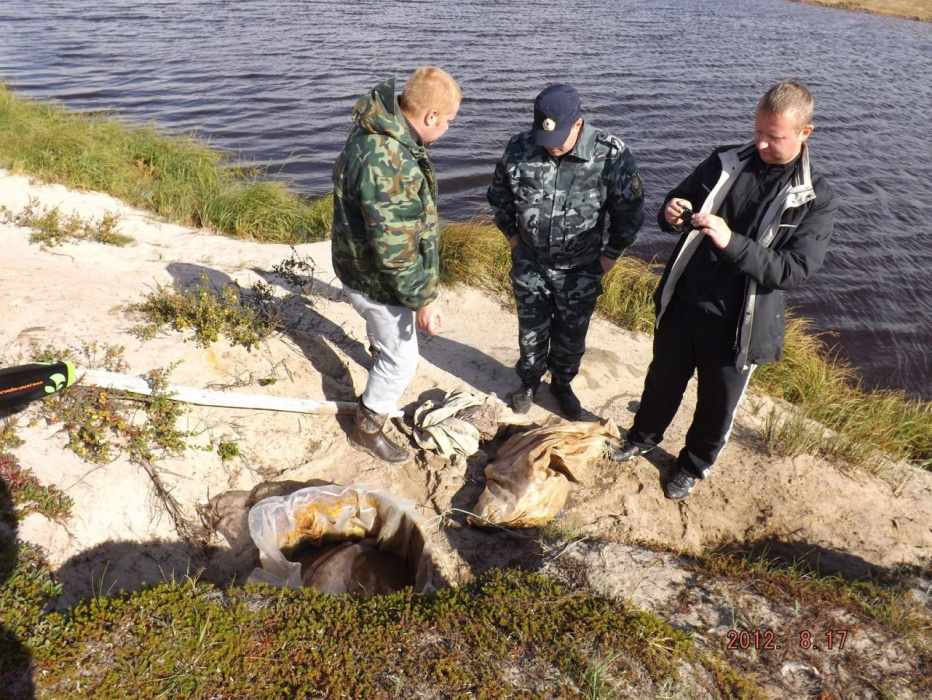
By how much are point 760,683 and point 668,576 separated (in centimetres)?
63

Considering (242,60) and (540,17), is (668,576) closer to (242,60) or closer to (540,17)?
(242,60)

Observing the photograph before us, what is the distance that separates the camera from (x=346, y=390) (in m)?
4.67

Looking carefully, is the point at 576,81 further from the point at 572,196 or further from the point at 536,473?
the point at 536,473

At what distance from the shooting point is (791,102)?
2.70 meters

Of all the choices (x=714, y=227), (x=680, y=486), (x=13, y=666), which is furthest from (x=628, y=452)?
(x=13, y=666)

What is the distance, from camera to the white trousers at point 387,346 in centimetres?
352

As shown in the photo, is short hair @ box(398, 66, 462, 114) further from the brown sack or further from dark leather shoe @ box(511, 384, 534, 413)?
dark leather shoe @ box(511, 384, 534, 413)

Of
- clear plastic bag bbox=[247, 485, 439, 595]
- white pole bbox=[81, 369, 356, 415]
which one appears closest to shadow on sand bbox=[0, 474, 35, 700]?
clear plastic bag bbox=[247, 485, 439, 595]

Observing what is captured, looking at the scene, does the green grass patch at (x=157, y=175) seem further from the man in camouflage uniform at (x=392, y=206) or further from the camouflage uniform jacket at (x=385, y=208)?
the camouflage uniform jacket at (x=385, y=208)

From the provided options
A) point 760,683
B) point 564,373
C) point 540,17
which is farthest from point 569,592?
point 540,17

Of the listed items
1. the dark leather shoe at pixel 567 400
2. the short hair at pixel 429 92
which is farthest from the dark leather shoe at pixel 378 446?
the short hair at pixel 429 92

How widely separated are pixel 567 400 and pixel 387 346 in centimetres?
160

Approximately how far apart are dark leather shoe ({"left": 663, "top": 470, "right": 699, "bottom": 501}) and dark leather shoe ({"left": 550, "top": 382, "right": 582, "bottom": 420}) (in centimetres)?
93

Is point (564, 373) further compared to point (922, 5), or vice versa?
point (922, 5)
